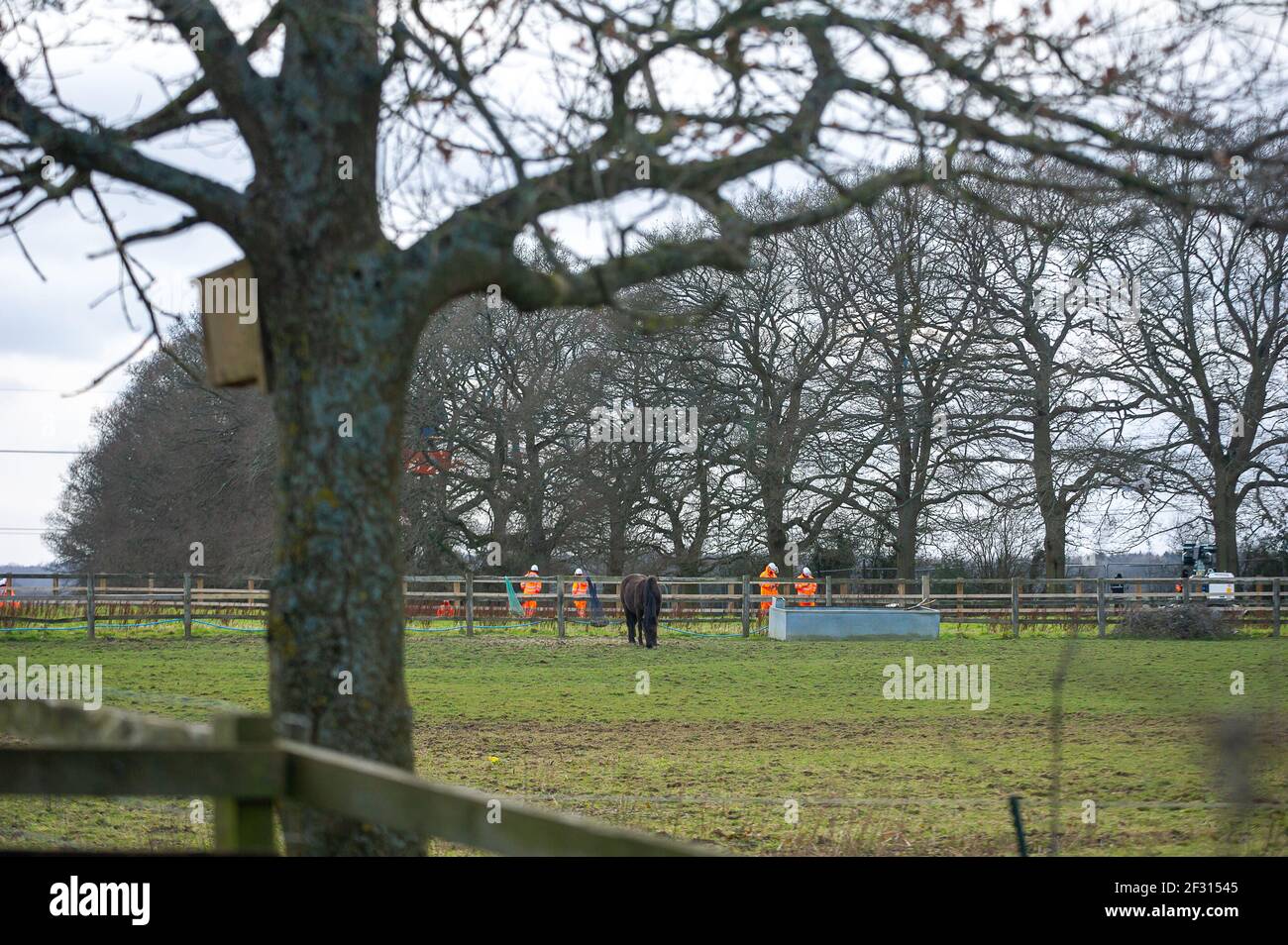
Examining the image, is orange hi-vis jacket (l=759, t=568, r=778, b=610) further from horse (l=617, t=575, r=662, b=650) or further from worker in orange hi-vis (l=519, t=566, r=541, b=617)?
worker in orange hi-vis (l=519, t=566, r=541, b=617)

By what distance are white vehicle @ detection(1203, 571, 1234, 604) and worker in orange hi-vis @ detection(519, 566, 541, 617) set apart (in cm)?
1388

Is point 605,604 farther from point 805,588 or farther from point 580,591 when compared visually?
point 805,588

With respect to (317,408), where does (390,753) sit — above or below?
below

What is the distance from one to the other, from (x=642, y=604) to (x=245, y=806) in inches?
820

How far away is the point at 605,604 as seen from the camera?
1252 inches

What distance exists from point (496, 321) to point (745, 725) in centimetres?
2380

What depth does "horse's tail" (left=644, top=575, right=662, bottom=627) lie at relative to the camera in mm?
23375

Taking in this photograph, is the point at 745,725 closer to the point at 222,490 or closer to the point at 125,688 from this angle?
the point at 125,688

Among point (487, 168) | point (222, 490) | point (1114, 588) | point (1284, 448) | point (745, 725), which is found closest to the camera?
point (487, 168)

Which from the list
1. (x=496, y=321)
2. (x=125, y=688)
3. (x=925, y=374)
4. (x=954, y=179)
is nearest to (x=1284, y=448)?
(x=925, y=374)

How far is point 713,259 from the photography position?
4473 millimetres

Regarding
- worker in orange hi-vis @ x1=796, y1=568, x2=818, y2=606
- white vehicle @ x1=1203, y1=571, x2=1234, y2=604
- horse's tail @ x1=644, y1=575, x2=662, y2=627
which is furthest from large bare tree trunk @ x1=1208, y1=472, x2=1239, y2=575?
horse's tail @ x1=644, y1=575, x2=662, y2=627

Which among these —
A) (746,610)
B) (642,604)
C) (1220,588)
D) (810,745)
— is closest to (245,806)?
(810,745)

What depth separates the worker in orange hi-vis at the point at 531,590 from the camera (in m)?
27.5
